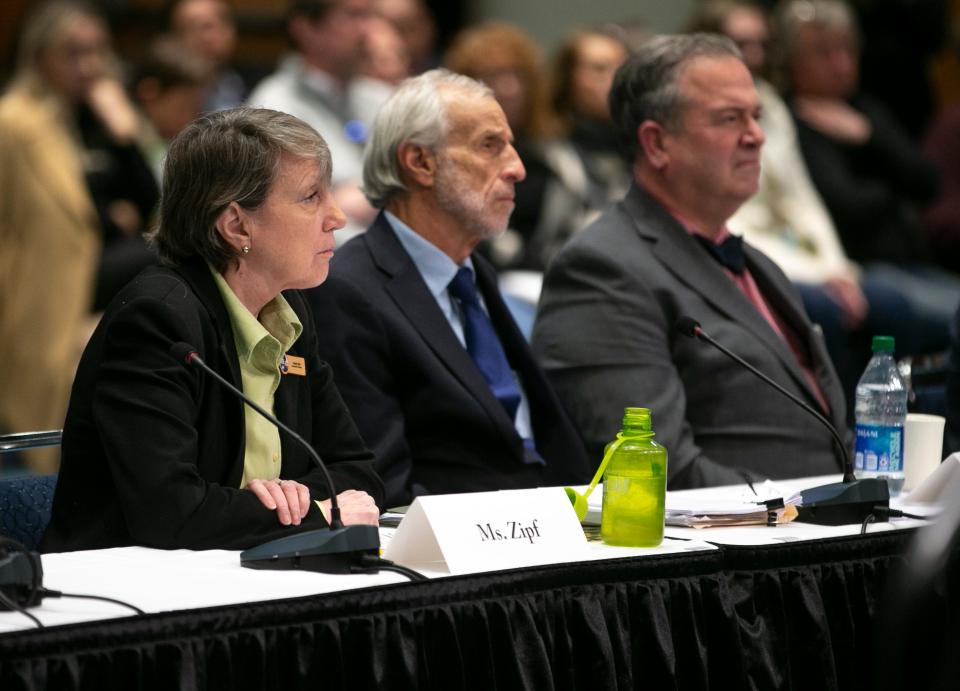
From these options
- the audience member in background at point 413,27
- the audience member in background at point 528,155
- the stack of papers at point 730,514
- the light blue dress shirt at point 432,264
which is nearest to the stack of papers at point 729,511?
the stack of papers at point 730,514

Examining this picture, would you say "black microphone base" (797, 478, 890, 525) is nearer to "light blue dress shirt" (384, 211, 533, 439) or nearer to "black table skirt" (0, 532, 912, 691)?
"black table skirt" (0, 532, 912, 691)

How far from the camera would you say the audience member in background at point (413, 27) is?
7.00 metres

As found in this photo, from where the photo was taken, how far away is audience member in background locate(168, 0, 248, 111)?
645cm

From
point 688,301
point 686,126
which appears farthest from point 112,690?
point 686,126

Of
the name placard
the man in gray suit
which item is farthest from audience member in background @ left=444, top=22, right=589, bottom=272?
the name placard

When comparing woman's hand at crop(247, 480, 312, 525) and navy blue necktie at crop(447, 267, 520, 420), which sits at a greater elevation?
Result: navy blue necktie at crop(447, 267, 520, 420)

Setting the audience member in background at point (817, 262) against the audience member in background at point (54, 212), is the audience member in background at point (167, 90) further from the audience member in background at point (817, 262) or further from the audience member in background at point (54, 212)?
the audience member in background at point (817, 262)

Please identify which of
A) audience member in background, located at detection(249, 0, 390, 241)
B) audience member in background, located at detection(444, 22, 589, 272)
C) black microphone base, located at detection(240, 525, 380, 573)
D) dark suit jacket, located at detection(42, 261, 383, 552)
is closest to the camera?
black microphone base, located at detection(240, 525, 380, 573)

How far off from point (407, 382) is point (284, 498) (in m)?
0.73

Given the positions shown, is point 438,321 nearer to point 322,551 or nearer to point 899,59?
point 322,551

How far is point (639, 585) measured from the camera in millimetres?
2402

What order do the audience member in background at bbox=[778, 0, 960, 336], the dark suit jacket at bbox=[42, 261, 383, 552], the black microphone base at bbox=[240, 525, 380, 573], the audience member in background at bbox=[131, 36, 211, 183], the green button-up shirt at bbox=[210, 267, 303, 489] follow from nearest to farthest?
1. the black microphone base at bbox=[240, 525, 380, 573]
2. the dark suit jacket at bbox=[42, 261, 383, 552]
3. the green button-up shirt at bbox=[210, 267, 303, 489]
4. the audience member in background at bbox=[131, 36, 211, 183]
5. the audience member in background at bbox=[778, 0, 960, 336]

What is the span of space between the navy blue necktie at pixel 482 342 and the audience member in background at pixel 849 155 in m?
3.13

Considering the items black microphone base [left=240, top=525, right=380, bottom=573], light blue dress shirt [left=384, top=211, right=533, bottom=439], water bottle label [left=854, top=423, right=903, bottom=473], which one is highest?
light blue dress shirt [left=384, top=211, right=533, bottom=439]
